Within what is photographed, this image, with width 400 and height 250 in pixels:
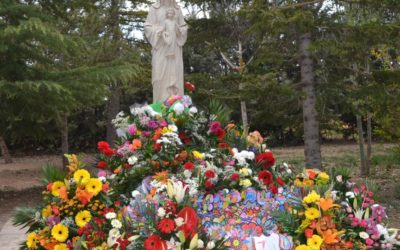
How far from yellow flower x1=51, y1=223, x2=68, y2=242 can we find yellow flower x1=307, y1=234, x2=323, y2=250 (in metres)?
1.70

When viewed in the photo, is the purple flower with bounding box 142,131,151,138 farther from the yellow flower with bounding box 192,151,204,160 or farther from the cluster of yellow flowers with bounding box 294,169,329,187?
the cluster of yellow flowers with bounding box 294,169,329,187

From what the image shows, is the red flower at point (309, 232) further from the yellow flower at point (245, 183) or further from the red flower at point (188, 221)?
the red flower at point (188, 221)

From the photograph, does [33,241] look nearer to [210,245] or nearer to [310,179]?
[210,245]

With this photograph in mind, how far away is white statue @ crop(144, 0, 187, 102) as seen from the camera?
675cm

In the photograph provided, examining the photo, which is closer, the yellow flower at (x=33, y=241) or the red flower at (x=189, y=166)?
the yellow flower at (x=33, y=241)

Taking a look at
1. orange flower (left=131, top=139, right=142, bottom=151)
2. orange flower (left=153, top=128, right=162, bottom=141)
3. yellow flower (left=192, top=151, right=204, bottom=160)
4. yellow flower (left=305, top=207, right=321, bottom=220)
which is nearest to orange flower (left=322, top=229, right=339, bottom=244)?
yellow flower (left=305, top=207, right=321, bottom=220)

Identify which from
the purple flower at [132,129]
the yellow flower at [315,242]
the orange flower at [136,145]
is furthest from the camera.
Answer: the purple flower at [132,129]

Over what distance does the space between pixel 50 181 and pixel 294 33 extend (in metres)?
6.70

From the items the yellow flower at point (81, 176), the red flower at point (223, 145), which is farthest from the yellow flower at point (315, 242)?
the yellow flower at point (81, 176)

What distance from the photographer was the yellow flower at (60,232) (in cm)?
349

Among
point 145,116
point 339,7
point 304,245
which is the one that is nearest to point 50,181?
point 145,116

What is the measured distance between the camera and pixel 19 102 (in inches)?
402

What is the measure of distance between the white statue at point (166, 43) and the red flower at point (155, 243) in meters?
4.01

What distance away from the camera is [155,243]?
297 centimetres
